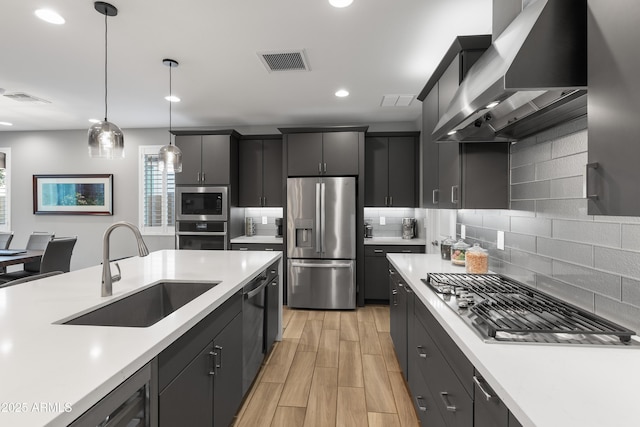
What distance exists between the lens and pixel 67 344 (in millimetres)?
1020

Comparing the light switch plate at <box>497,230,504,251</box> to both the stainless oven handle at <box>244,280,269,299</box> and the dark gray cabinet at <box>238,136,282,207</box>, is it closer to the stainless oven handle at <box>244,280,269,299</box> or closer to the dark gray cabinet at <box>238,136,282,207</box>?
the stainless oven handle at <box>244,280,269,299</box>

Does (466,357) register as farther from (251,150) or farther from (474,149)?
(251,150)

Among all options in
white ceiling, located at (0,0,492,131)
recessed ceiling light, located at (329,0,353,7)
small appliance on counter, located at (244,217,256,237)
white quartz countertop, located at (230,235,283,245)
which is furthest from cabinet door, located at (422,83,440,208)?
small appliance on counter, located at (244,217,256,237)

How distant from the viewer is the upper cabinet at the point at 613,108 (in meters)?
0.79

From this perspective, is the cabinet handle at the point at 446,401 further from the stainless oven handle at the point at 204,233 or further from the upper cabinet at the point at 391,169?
the stainless oven handle at the point at 204,233

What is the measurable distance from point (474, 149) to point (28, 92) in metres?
4.77

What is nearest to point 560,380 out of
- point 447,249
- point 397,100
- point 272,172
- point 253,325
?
point 253,325

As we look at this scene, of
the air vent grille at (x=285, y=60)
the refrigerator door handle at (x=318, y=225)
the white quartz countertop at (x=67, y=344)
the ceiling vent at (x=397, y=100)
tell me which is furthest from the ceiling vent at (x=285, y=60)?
the white quartz countertop at (x=67, y=344)

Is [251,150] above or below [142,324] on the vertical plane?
above

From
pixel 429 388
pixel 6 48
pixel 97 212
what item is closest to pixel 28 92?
pixel 6 48

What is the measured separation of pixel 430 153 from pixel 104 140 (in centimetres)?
251

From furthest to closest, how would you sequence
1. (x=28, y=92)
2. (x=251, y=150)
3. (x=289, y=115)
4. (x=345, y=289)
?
(x=251, y=150)
(x=289, y=115)
(x=345, y=289)
(x=28, y=92)

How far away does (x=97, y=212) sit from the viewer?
18.0ft

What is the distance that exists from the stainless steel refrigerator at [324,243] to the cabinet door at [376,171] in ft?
2.01
